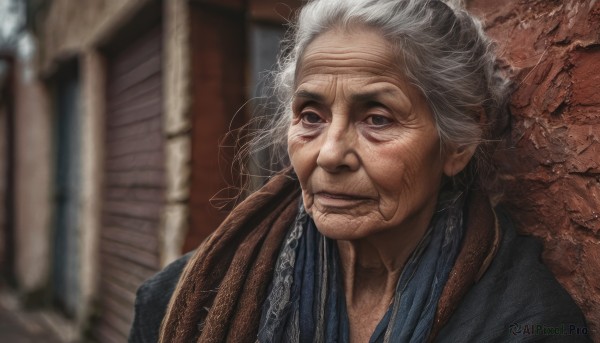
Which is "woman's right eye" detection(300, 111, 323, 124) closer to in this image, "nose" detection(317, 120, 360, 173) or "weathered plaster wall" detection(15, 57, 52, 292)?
"nose" detection(317, 120, 360, 173)

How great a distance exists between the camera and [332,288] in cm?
154

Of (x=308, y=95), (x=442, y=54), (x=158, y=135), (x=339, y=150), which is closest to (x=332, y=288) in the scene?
(x=339, y=150)

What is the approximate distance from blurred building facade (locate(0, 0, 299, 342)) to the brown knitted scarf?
0.89m

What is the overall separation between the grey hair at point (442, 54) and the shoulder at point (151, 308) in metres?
0.82

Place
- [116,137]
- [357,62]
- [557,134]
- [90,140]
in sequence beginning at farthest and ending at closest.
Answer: [90,140] < [116,137] < [557,134] < [357,62]

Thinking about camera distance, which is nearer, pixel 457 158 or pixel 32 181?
pixel 457 158

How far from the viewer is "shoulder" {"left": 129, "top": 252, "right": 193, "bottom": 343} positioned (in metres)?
1.78

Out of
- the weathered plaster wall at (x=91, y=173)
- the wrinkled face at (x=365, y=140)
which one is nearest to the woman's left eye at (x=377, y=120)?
the wrinkled face at (x=365, y=140)

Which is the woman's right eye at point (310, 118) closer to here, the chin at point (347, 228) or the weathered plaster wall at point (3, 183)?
the chin at point (347, 228)

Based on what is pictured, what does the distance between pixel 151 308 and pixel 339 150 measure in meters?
0.91

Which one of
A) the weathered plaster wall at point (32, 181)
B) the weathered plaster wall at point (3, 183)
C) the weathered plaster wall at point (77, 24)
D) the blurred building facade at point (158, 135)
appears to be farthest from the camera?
the weathered plaster wall at point (3, 183)

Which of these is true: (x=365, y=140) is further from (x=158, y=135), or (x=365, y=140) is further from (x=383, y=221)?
(x=158, y=135)

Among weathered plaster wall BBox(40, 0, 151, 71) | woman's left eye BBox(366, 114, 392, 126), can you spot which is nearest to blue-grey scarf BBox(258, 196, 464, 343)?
woman's left eye BBox(366, 114, 392, 126)

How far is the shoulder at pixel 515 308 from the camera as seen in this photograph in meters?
1.25
